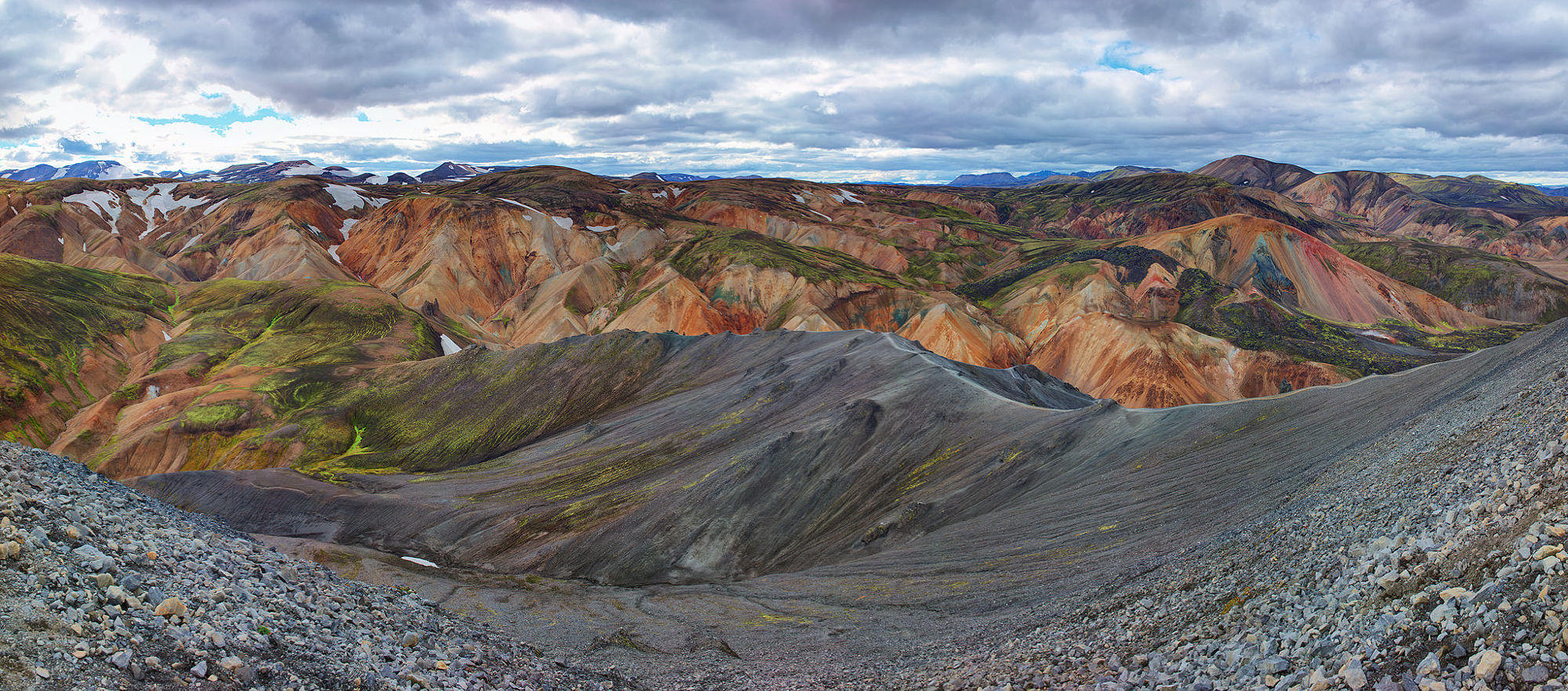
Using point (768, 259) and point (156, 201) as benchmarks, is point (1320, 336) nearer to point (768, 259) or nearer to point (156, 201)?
point (768, 259)

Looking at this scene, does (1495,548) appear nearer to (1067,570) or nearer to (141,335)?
(1067,570)

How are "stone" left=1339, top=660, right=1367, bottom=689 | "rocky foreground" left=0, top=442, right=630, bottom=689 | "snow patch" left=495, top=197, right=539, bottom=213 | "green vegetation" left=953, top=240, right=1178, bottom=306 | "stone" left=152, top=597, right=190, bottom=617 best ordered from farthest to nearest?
"snow patch" left=495, top=197, right=539, bottom=213
"green vegetation" left=953, top=240, right=1178, bottom=306
"stone" left=152, top=597, right=190, bottom=617
"rocky foreground" left=0, top=442, right=630, bottom=689
"stone" left=1339, top=660, right=1367, bottom=689

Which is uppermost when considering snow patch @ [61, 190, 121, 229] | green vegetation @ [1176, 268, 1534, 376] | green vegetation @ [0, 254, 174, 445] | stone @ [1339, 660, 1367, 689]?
snow patch @ [61, 190, 121, 229]

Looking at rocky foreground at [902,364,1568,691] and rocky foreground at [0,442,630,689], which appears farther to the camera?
rocky foreground at [0,442,630,689]

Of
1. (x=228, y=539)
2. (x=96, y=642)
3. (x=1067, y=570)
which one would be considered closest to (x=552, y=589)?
(x=228, y=539)

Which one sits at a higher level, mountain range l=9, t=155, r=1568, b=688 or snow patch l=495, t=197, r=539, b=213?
snow patch l=495, t=197, r=539, b=213

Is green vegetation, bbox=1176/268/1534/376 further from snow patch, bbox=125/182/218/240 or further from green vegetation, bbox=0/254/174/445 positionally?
snow patch, bbox=125/182/218/240

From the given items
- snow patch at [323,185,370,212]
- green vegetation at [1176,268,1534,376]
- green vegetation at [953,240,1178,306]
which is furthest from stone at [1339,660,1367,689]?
snow patch at [323,185,370,212]
